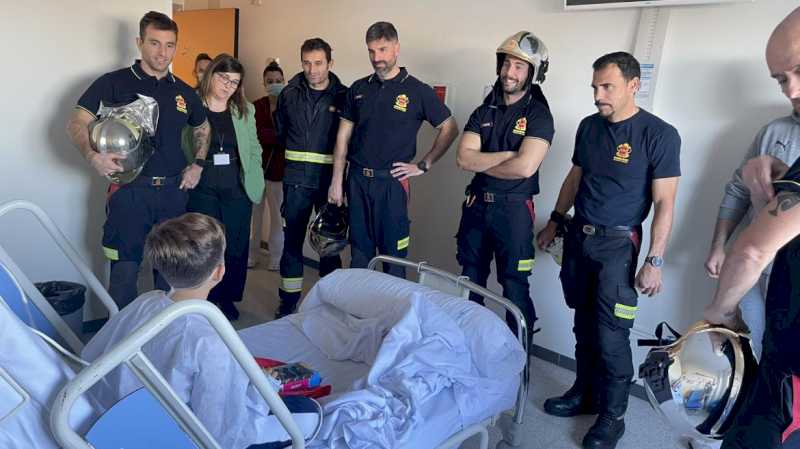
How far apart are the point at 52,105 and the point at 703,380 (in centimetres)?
316

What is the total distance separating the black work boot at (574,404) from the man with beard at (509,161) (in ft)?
1.18

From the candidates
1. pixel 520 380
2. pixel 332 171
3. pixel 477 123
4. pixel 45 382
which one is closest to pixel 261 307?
pixel 332 171

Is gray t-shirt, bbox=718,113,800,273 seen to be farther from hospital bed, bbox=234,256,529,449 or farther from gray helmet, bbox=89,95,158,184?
gray helmet, bbox=89,95,158,184

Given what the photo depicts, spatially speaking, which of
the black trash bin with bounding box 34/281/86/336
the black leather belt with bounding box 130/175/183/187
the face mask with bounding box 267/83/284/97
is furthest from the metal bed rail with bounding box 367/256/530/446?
the face mask with bounding box 267/83/284/97

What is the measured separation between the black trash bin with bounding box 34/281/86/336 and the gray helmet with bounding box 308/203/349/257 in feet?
4.05

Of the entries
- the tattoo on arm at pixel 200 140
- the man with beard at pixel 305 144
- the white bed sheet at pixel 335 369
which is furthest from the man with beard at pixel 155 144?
the white bed sheet at pixel 335 369

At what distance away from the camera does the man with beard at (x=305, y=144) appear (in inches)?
137

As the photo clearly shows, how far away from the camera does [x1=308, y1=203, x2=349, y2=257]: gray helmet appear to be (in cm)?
336

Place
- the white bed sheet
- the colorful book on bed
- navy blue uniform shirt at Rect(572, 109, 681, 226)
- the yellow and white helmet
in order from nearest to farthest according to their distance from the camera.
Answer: the white bed sheet < the colorful book on bed < navy blue uniform shirt at Rect(572, 109, 681, 226) < the yellow and white helmet

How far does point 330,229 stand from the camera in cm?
336

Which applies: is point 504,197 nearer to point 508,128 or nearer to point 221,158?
point 508,128

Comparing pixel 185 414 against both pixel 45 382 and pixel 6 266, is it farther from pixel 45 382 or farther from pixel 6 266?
pixel 6 266

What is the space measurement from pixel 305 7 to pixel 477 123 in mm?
2325

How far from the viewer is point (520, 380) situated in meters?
2.17
